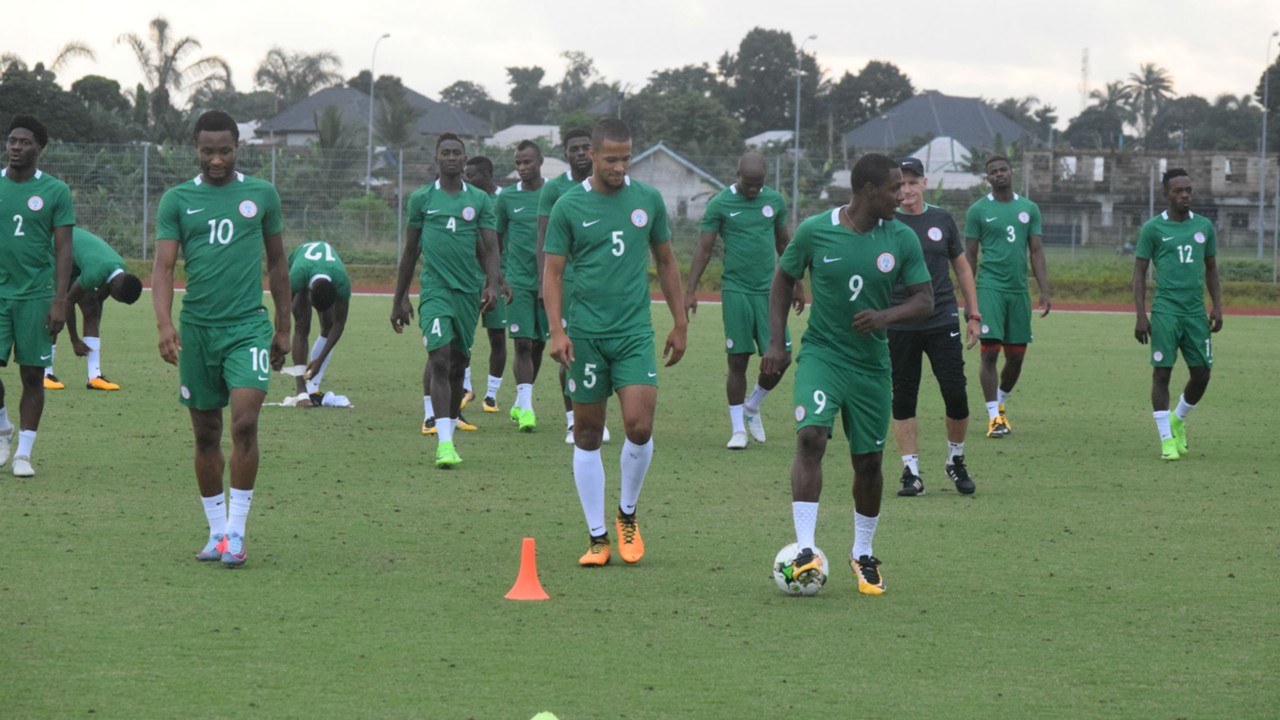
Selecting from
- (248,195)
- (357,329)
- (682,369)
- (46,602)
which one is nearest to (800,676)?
(46,602)

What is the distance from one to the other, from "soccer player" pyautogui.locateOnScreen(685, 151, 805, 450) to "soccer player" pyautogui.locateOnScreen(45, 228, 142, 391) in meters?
5.22

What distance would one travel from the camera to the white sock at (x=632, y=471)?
8.49m

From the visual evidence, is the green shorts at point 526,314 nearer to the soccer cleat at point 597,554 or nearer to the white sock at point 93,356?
the white sock at point 93,356

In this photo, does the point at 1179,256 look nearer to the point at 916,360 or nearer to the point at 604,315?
the point at 916,360

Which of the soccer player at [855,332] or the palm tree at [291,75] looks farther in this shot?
the palm tree at [291,75]

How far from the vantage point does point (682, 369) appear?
20453mm

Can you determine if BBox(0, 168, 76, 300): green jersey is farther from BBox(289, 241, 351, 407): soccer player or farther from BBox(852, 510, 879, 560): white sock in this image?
BBox(852, 510, 879, 560): white sock

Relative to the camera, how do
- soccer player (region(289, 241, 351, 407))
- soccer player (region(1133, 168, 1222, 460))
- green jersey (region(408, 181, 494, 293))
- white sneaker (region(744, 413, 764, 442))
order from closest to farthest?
green jersey (region(408, 181, 494, 293)) < soccer player (region(1133, 168, 1222, 460)) < white sneaker (region(744, 413, 764, 442)) < soccer player (region(289, 241, 351, 407))

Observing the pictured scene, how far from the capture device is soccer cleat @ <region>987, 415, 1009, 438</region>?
1435 cm

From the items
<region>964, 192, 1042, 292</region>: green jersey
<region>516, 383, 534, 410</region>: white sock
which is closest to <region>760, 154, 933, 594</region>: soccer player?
<region>516, 383, 534, 410</region>: white sock

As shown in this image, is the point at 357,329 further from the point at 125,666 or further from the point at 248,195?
the point at 125,666

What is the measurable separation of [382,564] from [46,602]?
1728mm

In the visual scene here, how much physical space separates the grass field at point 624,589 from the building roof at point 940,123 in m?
96.9

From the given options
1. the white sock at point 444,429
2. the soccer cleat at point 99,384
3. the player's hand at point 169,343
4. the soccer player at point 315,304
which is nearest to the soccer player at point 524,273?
the soccer player at point 315,304
